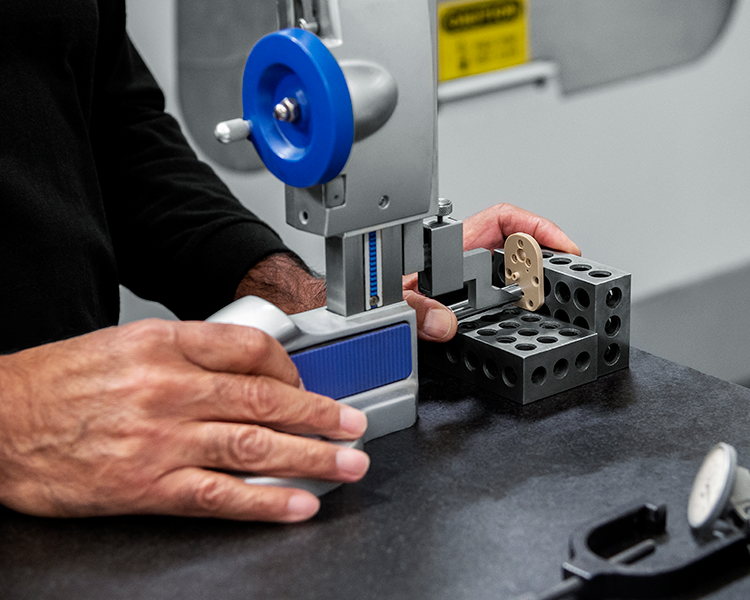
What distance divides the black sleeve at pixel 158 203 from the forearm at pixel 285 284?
2 cm

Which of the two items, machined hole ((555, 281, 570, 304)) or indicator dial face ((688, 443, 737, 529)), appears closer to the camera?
indicator dial face ((688, 443, 737, 529))

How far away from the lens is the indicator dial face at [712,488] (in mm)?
577

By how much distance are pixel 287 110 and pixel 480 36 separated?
1224 mm

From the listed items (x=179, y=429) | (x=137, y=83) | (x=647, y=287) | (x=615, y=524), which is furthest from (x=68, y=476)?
(x=647, y=287)

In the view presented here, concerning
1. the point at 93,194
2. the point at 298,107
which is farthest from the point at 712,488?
the point at 93,194

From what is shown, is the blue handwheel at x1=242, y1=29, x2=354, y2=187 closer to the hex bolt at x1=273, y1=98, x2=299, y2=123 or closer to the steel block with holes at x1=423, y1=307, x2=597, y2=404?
the hex bolt at x1=273, y1=98, x2=299, y2=123

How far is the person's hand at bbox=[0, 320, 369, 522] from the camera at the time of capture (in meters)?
0.61

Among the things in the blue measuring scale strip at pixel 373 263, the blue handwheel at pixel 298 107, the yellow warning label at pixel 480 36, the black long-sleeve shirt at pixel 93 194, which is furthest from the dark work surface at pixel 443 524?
the yellow warning label at pixel 480 36

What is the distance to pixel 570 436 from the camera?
0.73m

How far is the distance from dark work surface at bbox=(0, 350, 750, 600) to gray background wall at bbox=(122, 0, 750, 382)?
3.23ft

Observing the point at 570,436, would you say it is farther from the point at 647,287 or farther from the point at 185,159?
the point at 647,287

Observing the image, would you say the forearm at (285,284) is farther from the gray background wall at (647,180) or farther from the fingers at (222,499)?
the gray background wall at (647,180)

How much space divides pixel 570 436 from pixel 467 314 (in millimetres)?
182

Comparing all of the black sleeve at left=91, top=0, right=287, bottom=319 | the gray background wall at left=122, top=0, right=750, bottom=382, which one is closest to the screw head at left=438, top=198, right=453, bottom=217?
the black sleeve at left=91, top=0, right=287, bottom=319
